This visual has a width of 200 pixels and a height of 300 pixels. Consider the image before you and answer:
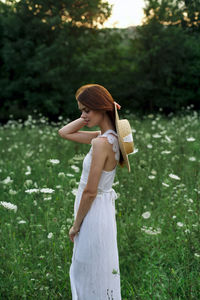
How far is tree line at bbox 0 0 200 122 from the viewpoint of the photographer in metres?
15.6

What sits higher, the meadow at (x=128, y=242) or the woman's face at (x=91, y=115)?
the woman's face at (x=91, y=115)

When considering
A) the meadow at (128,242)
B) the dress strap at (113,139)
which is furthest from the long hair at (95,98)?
the meadow at (128,242)

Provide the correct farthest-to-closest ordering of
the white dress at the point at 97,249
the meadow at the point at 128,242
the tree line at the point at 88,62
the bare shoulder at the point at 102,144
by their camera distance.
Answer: the tree line at the point at 88,62, the meadow at the point at 128,242, the white dress at the point at 97,249, the bare shoulder at the point at 102,144

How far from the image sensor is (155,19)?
15.4 metres

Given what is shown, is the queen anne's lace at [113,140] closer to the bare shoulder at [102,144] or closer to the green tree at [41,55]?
the bare shoulder at [102,144]

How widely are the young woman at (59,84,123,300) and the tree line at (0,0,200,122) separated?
44.8 ft

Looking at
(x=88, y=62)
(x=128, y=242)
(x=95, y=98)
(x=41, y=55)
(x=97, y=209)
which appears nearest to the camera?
(x=95, y=98)

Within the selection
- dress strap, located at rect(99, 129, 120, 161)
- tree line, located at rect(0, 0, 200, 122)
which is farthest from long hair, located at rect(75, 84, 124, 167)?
tree line, located at rect(0, 0, 200, 122)

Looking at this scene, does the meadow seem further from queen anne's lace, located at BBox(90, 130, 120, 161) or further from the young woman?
queen anne's lace, located at BBox(90, 130, 120, 161)

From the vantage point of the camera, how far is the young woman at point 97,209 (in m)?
2.25

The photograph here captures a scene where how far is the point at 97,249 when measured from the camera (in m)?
2.42

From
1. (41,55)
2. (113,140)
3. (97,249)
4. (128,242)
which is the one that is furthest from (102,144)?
(41,55)

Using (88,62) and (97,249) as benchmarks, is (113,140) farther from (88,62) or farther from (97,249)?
(88,62)

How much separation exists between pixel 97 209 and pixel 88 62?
1438 centimetres
